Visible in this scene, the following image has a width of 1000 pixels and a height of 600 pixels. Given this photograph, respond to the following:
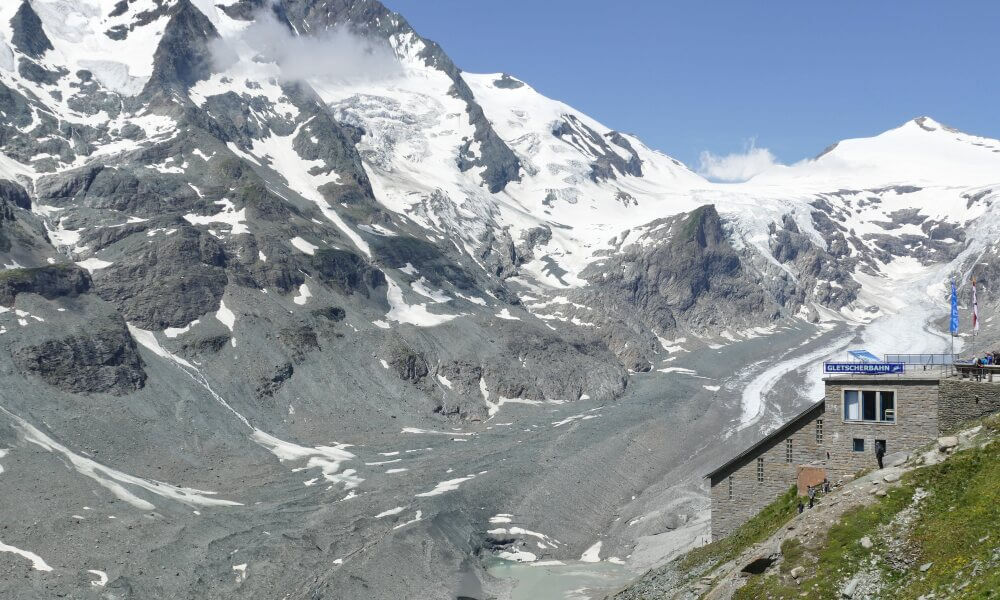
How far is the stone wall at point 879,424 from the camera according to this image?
47250mm

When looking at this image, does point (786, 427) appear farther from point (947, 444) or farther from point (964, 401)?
point (947, 444)

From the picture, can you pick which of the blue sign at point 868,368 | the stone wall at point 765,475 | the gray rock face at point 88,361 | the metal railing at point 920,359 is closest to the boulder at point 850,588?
the blue sign at point 868,368

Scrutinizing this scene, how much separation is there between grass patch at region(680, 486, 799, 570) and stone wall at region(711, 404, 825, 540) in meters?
2.51

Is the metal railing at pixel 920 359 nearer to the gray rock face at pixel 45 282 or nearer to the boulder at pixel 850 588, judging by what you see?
the boulder at pixel 850 588

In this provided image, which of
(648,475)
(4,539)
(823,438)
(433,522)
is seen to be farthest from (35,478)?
(823,438)

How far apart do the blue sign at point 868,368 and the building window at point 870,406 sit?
1.01 metres

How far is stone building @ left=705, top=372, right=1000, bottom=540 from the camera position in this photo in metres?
45.6

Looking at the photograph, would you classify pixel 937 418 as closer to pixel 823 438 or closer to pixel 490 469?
pixel 823 438

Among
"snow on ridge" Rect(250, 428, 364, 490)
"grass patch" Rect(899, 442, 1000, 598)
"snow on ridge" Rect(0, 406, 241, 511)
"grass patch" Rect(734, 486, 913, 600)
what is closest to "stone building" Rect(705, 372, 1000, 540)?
"grass patch" Rect(899, 442, 1000, 598)

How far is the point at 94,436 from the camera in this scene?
14512cm

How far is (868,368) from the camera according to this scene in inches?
1960

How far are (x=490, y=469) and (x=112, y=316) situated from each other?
80.5 metres

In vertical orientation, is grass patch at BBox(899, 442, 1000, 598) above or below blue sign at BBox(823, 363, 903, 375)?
below

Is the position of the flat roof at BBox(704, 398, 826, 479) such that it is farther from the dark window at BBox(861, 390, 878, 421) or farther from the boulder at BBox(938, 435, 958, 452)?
the boulder at BBox(938, 435, 958, 452)
